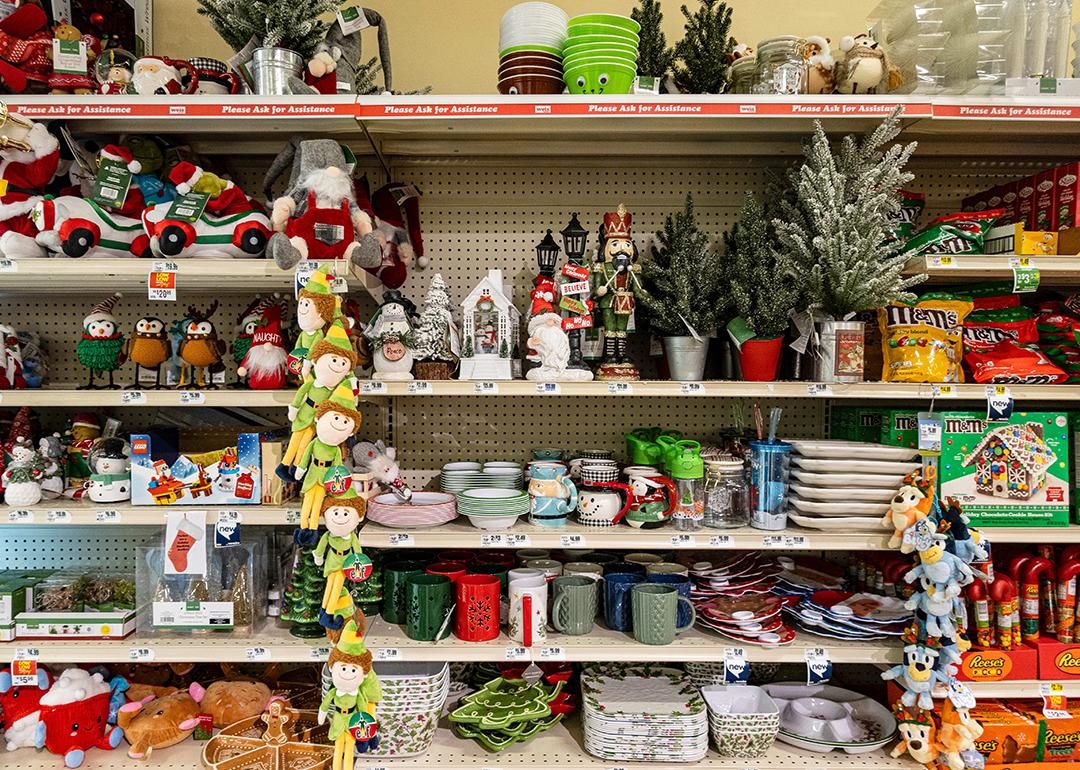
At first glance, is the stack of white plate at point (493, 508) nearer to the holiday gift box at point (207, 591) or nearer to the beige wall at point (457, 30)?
the holiday gift box at point (207, 591)

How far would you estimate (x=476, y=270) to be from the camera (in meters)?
2.50

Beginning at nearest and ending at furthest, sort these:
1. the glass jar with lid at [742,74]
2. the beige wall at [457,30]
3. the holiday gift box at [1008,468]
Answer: the holiday gift box at [1008,468] < the glass jar with lid at [742,74] < the beige wall at [457,30]

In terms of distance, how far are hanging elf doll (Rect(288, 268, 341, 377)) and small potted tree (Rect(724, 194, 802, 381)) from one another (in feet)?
4.03

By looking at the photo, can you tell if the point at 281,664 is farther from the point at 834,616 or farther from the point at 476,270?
the point at 834,616

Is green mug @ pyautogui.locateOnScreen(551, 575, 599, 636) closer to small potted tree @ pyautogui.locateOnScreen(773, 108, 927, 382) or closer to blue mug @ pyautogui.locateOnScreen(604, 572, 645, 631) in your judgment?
blue mug @ pyautogui.locateOnScreen(604, 572, 645, 631)

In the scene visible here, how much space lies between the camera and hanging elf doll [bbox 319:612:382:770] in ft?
5.91

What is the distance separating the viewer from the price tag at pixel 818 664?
6.48 ft

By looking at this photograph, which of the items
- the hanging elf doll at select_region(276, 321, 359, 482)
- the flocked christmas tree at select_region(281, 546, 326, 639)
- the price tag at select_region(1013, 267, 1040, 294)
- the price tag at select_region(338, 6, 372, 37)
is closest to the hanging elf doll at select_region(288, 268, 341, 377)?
the hanging elf doll at select_region(276, 321, 359, 482)

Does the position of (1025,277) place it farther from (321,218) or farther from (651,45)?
(321,218)

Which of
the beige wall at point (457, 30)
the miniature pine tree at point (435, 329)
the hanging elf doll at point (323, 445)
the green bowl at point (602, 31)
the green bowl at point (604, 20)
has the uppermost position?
the beige wall at point (457, 30)

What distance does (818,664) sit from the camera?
1983 millimetres

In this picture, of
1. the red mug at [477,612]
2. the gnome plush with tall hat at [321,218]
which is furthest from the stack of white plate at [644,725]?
the gnome plush with tall hat at [321,218]

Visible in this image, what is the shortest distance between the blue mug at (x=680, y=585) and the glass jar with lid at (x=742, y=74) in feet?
5.52

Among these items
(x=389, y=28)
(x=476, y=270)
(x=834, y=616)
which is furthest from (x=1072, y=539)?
(x=389, y=28)
